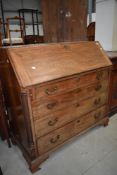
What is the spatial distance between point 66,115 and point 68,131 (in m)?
0.21

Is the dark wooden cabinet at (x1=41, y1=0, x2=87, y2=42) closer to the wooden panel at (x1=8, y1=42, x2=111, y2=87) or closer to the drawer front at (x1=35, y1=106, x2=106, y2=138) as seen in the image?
the wooden panel at (x1=8, y1=42, x2=111, y2=87)

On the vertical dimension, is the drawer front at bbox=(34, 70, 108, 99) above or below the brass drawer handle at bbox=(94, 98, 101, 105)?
above

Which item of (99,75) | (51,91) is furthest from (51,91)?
(99,75)

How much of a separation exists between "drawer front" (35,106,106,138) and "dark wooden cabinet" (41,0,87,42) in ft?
4.13

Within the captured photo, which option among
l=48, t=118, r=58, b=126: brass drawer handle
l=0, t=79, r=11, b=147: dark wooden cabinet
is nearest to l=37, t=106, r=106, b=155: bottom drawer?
l=48, t=118, r=58, b=126: brass drawer handle

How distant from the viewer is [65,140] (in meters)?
1.53

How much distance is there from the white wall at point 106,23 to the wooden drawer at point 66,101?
1.08m

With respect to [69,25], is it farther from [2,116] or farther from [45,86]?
[2,116]

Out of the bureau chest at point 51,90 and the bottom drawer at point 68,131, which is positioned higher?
the bureau chest at point 51,90

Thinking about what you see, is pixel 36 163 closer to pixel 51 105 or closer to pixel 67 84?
pixel 51 105

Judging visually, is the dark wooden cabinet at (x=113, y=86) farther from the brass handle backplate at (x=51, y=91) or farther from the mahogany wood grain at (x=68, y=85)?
the brass handle backplate at (x=51, y=91)

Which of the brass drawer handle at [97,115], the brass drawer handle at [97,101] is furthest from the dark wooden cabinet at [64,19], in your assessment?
the brass drawer handle at [97,115]

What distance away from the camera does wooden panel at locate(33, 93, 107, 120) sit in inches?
47.3

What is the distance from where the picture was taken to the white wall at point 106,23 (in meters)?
2.25
